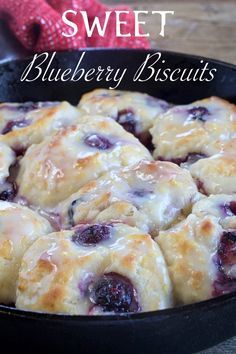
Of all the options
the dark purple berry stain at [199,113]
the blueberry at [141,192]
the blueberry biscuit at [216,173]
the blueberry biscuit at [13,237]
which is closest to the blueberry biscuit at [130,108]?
the dark purple berry stain at [199,113]

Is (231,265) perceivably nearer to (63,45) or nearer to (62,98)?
(62,98)

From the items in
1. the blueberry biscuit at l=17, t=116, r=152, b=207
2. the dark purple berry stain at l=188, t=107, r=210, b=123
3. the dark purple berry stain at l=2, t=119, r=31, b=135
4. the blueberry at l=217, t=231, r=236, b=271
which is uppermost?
the blueberry at l=217, t=231, r=236, b=271

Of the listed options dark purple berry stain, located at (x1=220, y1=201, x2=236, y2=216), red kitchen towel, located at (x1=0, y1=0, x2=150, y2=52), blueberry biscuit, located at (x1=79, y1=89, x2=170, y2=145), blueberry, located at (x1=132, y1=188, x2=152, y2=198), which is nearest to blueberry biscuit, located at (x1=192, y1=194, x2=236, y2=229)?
dark purple berry stain, located at (x1=220, y1=201, x2=236, y2=216)

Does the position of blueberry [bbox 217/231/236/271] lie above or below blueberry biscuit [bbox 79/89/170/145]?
above

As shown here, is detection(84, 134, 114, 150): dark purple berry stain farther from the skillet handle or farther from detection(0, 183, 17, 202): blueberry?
the skillet handle

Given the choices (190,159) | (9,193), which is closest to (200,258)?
(190,159)

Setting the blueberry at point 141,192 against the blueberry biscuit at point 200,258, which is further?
the blueberry at point 141,192

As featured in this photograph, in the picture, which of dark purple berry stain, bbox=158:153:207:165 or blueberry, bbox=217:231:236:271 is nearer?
blueberry, bbox=217:231:236:271

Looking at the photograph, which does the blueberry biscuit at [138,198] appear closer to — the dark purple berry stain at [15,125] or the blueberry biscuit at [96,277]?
the blueberry biscuit at [96,277]
